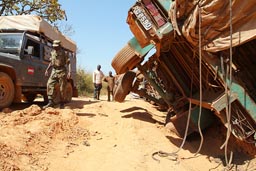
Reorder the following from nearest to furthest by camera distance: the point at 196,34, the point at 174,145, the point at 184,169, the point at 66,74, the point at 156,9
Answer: the point at 196,34, the point at 184,169, the point at 156,9, the point at 174,145, the point at 66,74

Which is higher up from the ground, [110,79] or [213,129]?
[110,79]

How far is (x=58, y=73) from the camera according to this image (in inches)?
279

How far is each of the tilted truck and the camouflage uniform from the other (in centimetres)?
20

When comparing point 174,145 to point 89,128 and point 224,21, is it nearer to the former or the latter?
point 89,128

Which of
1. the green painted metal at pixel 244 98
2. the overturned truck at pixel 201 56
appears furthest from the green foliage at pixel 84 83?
the green painted metal at pixel 244 98

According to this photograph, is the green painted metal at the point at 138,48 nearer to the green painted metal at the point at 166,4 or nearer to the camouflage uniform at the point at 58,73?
the green painted metal at the point at 166,4

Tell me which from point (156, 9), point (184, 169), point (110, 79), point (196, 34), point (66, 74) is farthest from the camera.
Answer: point (110, 79)

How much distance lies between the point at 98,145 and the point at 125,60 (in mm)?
1835

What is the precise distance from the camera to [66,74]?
23.7 feet

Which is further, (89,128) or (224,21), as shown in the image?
(89,128)

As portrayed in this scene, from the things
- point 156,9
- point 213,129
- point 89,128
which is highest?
point 156,9

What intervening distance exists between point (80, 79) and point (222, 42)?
21.5m

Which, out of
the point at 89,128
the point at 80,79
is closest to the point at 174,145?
the point at 89,128

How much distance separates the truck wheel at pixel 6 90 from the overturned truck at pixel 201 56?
7.22 ft
